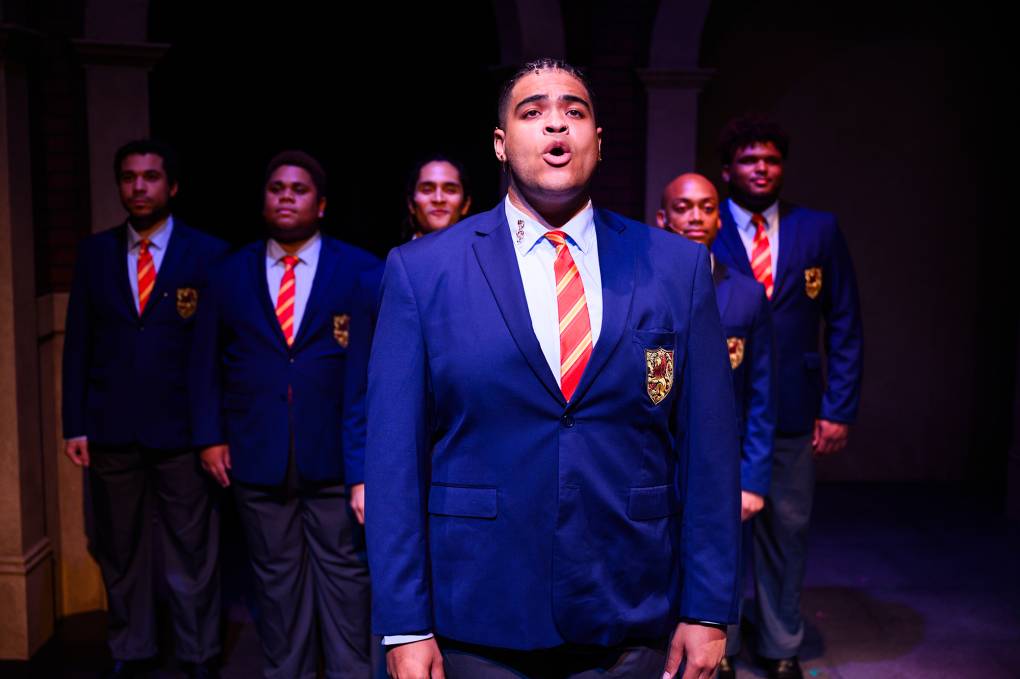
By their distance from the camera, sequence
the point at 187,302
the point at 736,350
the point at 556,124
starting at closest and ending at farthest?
the point at 556,124 < the point at 736,350 < the point at 187,302

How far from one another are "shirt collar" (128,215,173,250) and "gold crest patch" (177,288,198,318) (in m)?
0.19

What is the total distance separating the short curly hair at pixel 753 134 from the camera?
368 cm

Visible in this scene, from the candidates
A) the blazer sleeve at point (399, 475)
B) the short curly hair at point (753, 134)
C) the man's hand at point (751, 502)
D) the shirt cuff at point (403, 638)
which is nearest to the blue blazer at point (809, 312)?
the short curly hair at point (753, 134)

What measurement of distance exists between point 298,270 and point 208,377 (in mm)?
456

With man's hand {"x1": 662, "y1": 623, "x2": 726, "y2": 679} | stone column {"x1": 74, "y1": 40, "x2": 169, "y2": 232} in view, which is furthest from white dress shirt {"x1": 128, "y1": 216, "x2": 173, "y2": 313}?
man's hand {"x1": 662, "y1": 623, "x2": 726, "y2": 679}

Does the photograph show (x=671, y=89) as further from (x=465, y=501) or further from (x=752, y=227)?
(x=465, y=501)

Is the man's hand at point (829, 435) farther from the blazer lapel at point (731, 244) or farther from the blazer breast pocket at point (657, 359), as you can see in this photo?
the blazer breast pocket at point (657, 359)

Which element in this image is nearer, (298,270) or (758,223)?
(298,270)

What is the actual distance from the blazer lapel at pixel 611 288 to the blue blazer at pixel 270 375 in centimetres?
156

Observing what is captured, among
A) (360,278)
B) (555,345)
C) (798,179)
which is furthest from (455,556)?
(798,179)

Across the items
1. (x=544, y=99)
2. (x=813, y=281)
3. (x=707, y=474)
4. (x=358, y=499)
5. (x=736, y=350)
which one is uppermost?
(x=544, y=99)

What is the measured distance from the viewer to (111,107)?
14.2 ft

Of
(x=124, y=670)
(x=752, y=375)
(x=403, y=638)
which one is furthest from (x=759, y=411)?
(x=124, y=670)

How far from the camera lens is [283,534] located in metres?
3.54
